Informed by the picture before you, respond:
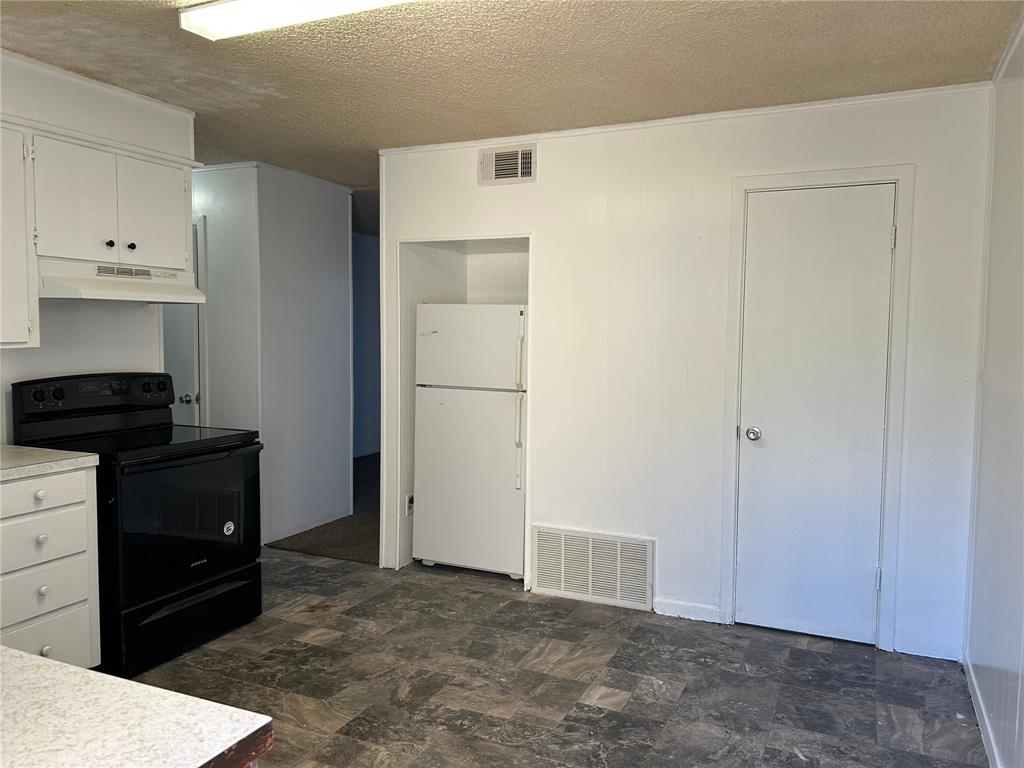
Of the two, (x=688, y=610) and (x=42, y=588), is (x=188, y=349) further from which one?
(x=688, y=610)

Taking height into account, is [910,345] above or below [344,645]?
above

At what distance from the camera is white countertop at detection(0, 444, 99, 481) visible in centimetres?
258

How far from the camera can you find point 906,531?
3254 mm

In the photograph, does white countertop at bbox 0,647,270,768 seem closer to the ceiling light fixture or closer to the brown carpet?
the ceiling light fixture

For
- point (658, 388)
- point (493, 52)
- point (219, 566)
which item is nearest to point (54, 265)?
point (219, 566)

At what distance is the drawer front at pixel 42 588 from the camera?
2.58 metres

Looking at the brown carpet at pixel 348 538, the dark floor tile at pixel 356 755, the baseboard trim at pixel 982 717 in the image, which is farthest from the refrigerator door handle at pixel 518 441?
the baseboard trim at pixel 982 717

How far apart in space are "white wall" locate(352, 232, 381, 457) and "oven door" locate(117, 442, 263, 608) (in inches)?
179

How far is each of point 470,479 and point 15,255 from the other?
2.44m

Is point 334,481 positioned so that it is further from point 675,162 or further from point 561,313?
point 675,162

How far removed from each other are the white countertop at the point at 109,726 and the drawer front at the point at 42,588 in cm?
176

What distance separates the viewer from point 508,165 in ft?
13.2

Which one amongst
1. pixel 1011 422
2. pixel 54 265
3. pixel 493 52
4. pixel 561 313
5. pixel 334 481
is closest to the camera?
pixel 1011 422

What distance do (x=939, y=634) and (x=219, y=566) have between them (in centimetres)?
320
